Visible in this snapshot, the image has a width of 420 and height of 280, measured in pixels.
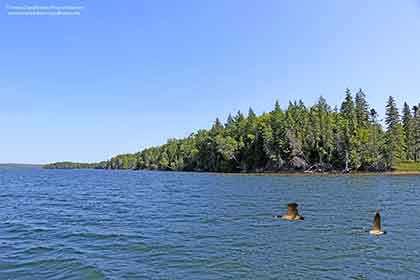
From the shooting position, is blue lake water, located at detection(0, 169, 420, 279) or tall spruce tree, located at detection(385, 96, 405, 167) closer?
blue lake water, located at detection(0, 169, 420, 279)

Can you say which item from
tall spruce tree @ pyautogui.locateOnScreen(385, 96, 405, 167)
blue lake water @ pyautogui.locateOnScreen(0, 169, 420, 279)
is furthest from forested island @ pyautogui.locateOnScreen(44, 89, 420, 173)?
blue lake water @ pyautogui.locateOnScreen(0, 169, 420, 279)

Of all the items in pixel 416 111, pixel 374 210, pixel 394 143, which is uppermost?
pixel 416 111

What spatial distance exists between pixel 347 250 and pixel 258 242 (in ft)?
13.6

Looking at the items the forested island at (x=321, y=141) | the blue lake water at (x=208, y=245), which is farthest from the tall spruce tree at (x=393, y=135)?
the blue lake water at (x=208, y=245)

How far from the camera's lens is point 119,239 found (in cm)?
1939

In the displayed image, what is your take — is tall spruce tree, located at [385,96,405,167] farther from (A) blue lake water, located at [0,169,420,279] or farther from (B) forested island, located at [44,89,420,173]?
(A) blue lake water, located at [0,169,420,279]

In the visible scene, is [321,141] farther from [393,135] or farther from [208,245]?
[208,245]

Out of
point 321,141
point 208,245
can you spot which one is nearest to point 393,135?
point 321,141

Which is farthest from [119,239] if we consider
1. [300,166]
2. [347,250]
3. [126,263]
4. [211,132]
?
[211,132]

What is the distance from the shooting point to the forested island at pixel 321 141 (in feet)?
357

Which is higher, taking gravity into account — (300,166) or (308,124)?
(308,124)

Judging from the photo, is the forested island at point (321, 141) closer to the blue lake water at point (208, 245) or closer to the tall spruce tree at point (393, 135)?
the tall spruce tree at point (393, 135)

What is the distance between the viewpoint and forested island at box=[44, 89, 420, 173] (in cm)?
10894

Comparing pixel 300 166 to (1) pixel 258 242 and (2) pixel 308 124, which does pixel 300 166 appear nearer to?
(2) pixel 308 124
